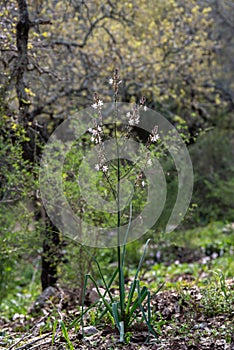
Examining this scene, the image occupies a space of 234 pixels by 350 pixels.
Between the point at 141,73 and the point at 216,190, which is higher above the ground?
the point at 141,73

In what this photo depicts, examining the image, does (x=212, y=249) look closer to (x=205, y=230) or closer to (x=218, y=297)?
(x=205, y=230)

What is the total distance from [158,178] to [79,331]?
2.47 meters

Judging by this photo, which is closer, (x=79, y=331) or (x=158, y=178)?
(x=79, y=331)

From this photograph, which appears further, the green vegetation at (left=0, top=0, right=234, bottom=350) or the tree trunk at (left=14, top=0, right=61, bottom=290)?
the tree trunk at (left=14, top=0, right=61, bottom=290)

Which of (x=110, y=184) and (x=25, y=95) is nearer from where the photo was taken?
(x=110, y=184)

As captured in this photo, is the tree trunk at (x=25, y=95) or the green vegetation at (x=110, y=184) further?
the tree trunk at (x=25, y=95)

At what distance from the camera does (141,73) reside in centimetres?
727

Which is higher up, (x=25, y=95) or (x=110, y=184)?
(x=25, y=95)

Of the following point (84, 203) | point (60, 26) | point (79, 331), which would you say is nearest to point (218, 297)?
point (79, 331)

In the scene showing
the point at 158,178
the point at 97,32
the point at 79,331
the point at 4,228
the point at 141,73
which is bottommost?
the point at 79,331

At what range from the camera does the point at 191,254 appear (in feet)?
22.9

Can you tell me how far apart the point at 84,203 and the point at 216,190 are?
4.70 metres

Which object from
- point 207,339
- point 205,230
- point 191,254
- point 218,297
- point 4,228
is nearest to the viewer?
point 207,339

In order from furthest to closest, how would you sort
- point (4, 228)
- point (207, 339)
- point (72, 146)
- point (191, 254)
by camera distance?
point (191, 254), point (72, 146), point (4, 228), point (207, 339)
